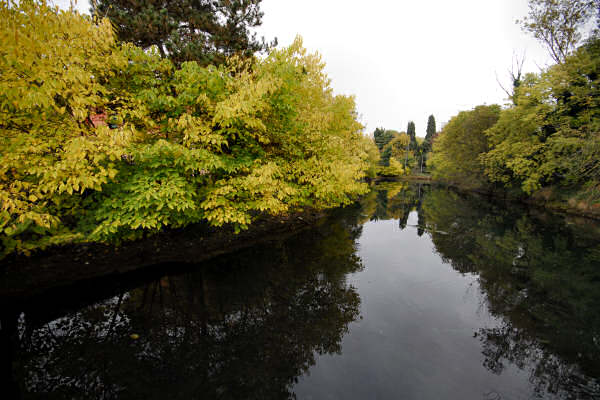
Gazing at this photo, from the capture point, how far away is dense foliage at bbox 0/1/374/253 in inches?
185

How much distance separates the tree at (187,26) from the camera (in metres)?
9.76

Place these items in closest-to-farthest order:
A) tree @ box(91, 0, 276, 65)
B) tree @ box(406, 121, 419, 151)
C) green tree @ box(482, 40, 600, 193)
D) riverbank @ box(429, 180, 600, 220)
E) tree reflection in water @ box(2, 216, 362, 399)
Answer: tree reflection in water @ box(2, 216, 362, 399)
tree @ box(91, 0, 276, 65)
green tree @ box(482, 40, 600, 193)
riverbank @ box(429, 180, 600, 220)
tree @ box(406, 121, 419, 151)

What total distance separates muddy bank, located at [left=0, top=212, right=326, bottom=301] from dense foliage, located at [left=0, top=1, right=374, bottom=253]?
613 millimetres

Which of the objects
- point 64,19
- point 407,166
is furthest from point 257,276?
point 407,166

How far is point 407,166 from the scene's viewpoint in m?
67.7

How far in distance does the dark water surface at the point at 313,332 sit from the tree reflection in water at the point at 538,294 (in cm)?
4

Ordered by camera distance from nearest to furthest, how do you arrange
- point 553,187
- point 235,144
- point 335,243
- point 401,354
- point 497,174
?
point 401,354, point 235,144, point 335,243, point 553,187, point 497,174

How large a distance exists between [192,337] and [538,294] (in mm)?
9393

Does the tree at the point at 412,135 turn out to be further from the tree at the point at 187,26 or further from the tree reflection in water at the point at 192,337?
the tree reflection in water at the point at 192,337

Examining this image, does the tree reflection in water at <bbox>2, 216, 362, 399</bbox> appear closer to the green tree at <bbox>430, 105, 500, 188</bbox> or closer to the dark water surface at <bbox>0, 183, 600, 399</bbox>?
the dark water surface at <bbox>0, 183, 600, 399</bbox>

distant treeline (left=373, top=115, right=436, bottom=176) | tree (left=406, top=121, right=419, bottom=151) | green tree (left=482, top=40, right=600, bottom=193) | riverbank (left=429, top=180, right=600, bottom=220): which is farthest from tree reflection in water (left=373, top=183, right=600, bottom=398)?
tree (left=406, top=121, right=419, bottom=151)

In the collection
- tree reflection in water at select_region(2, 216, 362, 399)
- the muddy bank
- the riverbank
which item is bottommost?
the riverbank

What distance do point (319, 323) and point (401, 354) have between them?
5.69 ft

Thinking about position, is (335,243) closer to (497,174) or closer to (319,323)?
(319,323)
